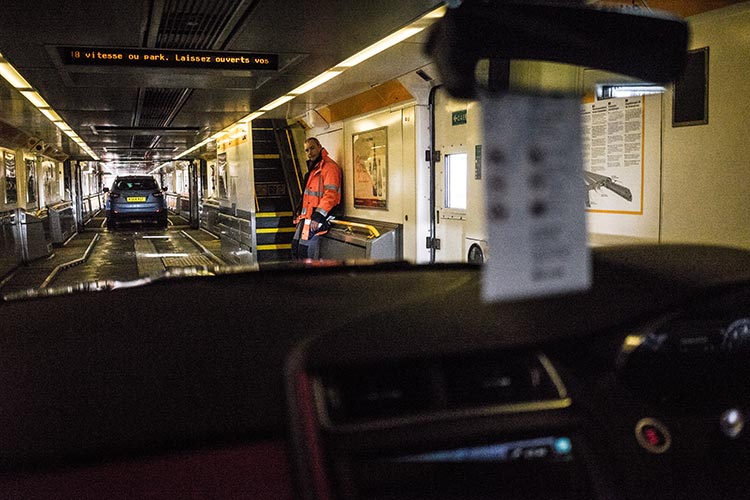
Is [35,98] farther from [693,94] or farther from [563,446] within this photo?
[563,446]

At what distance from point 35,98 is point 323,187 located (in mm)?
4251

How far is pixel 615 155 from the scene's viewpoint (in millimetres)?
4398

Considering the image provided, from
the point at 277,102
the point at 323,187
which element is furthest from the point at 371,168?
the point at 277,102

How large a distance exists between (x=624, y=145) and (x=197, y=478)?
12.1ft

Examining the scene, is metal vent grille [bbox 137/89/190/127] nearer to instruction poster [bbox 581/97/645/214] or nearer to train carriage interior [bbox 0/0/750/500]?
instruction poster [bbox 581/97/645/214]

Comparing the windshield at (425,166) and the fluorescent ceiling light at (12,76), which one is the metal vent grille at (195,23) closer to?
the windshield at (425,166)

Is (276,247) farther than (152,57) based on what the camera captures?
Yes

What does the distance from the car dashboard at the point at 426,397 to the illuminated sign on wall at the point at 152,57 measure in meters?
5.67

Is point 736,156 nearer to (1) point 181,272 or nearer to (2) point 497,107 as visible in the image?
(1) point 181,272

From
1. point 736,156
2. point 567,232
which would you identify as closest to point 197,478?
point 567,232

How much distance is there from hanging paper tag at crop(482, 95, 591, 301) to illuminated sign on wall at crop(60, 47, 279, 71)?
6.17 m

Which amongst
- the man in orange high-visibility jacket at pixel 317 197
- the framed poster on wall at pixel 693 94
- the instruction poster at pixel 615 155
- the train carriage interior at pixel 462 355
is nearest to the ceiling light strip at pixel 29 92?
the man in orange high-visibility jacket at pixel 317 197

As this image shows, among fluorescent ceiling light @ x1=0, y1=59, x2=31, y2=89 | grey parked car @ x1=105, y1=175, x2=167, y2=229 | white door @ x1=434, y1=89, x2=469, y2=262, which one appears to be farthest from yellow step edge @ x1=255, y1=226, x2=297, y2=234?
grey parked car @ x1=105, y1=175, x2=167, y2=229

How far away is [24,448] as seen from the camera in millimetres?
1261
